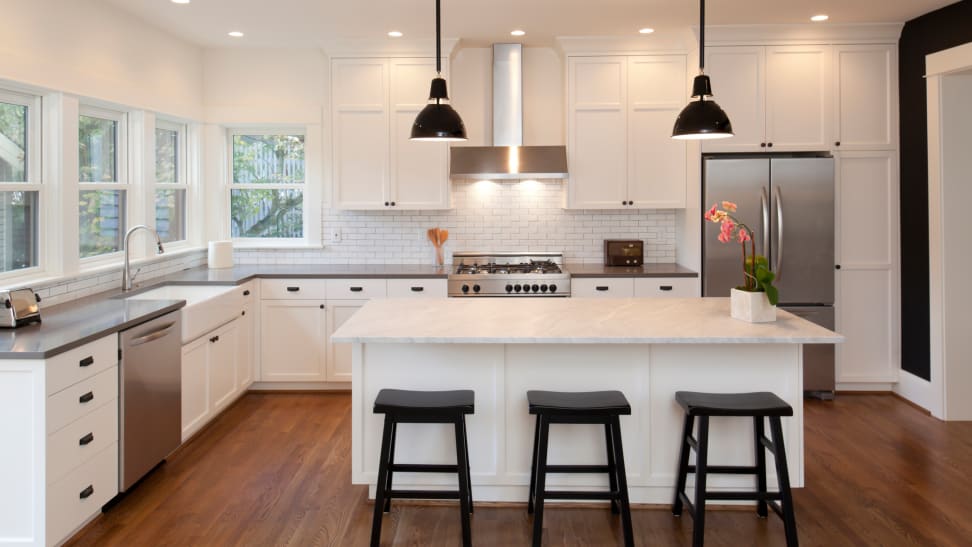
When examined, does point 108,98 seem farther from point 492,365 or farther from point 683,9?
point 683,9

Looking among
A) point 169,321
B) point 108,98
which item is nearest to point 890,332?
point 169,321

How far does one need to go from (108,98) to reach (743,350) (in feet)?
13.0

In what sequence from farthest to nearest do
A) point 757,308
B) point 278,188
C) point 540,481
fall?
point 278,188 < point 757,308 < point 540,481

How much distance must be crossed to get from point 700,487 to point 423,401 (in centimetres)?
120

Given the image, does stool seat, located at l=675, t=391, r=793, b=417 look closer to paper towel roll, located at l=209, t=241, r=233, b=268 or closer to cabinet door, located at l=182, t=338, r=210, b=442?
cabinet door, located at l=182, t=338, r=210, b=442

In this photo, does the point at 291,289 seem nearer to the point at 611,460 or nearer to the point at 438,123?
the point at 438,123

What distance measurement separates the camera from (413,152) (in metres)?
6.02

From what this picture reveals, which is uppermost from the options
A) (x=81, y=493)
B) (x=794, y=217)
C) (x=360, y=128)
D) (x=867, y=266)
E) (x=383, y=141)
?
(x=360, y=128)

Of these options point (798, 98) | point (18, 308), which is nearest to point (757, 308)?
point (798, 98)

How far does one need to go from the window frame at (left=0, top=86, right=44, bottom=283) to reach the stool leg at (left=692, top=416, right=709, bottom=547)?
356cm

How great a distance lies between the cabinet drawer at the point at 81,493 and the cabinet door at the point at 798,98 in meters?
4.75

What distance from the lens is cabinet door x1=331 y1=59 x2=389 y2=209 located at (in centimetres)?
599

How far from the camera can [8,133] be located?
13.2 feet

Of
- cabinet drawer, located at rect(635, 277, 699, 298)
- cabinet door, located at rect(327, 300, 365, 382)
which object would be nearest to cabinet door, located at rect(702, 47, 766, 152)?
cabinet drawer, located at rect(635, 277, 699, 298)
